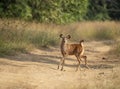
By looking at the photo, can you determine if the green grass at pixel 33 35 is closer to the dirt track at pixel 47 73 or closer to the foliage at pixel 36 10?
the dirt track at pixel 47 73

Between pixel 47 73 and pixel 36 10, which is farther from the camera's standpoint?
pixel 36 10

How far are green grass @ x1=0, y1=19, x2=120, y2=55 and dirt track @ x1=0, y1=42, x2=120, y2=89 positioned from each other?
1.99 feet

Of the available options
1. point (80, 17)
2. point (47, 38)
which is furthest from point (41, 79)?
point (80, 17)

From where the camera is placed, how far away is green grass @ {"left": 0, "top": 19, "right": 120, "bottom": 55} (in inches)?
678

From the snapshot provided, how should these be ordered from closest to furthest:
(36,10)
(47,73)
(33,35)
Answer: (47,73) < (33,35) < (36,10)

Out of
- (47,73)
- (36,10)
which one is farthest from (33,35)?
(36,10)

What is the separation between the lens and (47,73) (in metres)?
13.1

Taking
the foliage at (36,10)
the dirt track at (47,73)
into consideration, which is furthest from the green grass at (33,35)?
the foliage at (36,10)

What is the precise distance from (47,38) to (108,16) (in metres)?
23.3

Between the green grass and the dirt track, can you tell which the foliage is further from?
the dirt track

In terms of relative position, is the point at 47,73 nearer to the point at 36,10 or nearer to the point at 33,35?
the point at 33,35

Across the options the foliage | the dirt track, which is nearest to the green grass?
the dirt track

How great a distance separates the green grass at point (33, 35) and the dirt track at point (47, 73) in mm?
606

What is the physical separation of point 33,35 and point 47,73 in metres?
7.79
